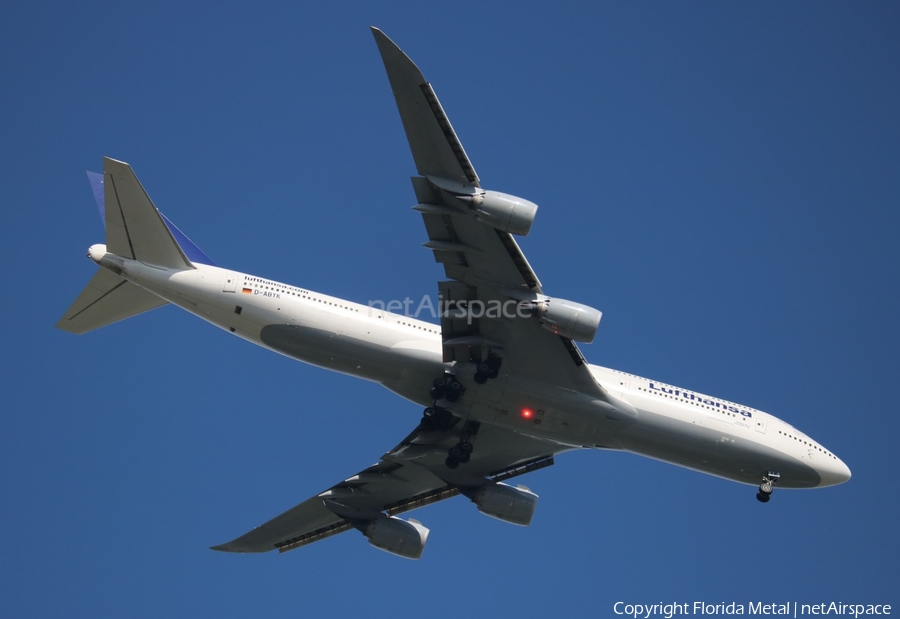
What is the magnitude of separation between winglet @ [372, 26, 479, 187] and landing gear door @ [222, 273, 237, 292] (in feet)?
23.7

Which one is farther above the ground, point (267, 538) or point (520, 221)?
point (520, 221)

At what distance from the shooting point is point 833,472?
3089cm

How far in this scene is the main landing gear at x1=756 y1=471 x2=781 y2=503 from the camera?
30.2 meters

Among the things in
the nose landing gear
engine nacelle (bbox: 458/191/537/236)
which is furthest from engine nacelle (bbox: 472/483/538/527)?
engine nacelle (bbox: 458/191/537/236)

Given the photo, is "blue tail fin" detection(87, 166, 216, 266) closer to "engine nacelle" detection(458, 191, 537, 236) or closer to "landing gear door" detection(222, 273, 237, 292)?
"landing gear door" detection(222, 273, 237, 292)

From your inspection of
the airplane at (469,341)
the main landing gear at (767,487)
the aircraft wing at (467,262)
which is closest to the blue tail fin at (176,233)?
the airplane at (469,341)

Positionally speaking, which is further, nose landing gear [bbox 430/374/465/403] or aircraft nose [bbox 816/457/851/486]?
aircraft nose [bbox 816/457/851/486]

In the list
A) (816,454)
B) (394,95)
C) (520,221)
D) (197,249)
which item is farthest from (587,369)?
(197,249)

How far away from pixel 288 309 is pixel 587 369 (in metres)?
9.28

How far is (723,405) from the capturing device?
3055 centimetres

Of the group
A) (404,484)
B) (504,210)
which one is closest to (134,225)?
(504,210)

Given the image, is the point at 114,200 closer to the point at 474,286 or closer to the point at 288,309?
the point at 288,309

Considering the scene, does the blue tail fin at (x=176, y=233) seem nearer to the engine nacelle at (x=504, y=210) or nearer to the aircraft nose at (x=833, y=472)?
the engine nacelle at (x=504, y=210)

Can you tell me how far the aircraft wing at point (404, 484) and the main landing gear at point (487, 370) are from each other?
4.24 metres
